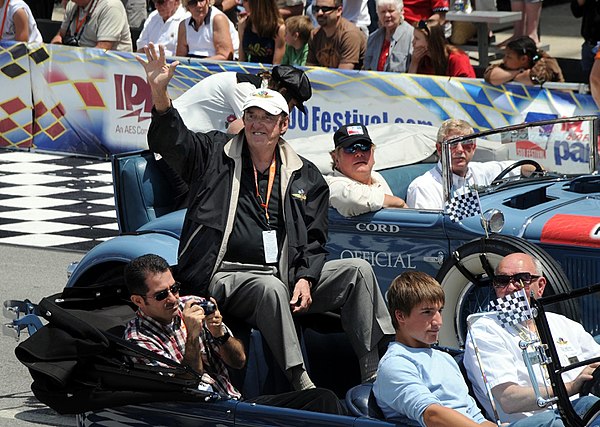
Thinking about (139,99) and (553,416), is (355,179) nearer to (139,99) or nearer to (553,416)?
(553,416)

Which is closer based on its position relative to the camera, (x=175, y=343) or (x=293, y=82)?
(x=175, y=343)

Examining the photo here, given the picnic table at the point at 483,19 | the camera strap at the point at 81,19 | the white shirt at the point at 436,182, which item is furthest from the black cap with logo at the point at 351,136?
the camera strap at the point at 81,19

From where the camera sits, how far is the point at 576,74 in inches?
479

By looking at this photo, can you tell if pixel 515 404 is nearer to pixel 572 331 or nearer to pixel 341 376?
pixel 572 331

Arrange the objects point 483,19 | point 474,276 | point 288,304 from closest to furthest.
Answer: point 288,304 < point 474,276 < point 483,19

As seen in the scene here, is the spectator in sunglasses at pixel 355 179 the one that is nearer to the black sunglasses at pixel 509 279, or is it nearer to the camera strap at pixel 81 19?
the black sunglasses at pixel 509 279

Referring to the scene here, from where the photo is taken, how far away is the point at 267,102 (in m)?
5.71

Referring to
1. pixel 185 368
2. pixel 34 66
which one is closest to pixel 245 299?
pixel 185 368

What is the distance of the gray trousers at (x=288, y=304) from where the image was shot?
5.52 m

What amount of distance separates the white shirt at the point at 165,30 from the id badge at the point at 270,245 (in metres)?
7.33

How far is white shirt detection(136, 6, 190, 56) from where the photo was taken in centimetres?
1286

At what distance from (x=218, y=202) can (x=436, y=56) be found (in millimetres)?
5881

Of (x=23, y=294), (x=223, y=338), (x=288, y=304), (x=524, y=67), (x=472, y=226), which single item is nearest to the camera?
(x=223, y=338)

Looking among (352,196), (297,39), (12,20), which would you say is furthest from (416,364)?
(12,20)
